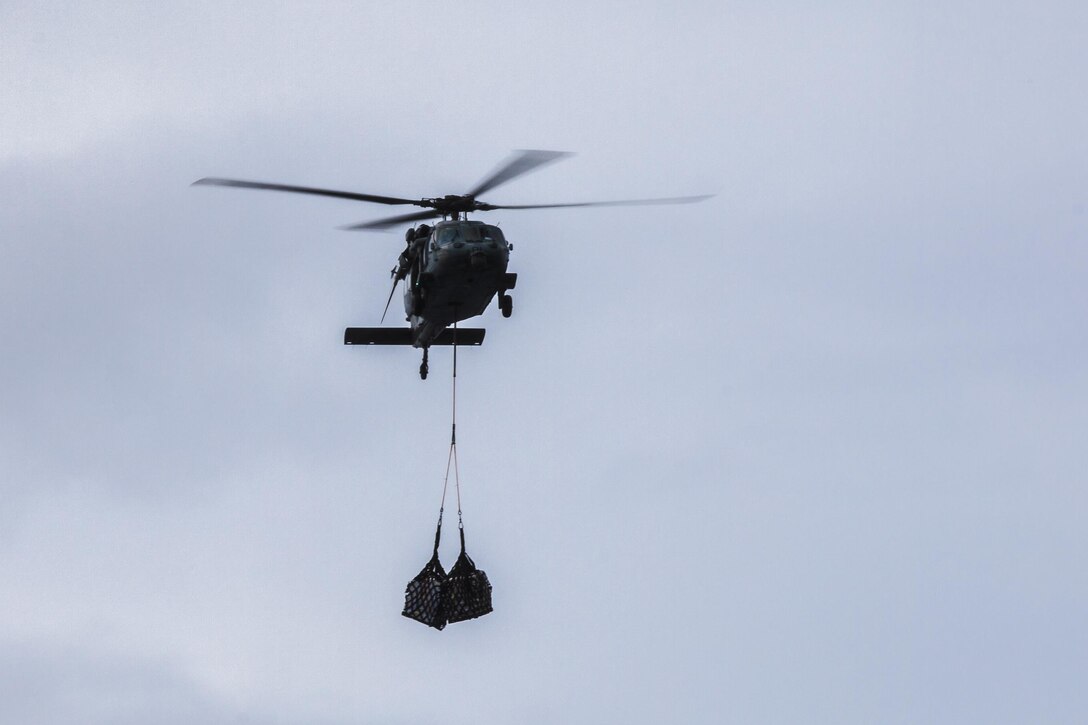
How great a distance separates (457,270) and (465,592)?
274 inches

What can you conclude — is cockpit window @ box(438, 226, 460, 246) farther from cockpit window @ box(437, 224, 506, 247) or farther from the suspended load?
the suspended load

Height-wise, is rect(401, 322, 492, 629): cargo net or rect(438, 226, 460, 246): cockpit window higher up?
rect(438, 226, 460, 246): cockpit window

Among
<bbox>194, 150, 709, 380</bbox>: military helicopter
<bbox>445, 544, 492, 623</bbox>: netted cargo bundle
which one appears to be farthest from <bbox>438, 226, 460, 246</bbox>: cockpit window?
<bbox>445, 544, 492, 623</bbox>: netted cargo bundle

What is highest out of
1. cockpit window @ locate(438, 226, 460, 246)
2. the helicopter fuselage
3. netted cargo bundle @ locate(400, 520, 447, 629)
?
cockpit window @ locate(438, 226, 460, 246)

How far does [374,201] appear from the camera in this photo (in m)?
33.0

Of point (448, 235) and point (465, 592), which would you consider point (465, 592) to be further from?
point (448, 235)

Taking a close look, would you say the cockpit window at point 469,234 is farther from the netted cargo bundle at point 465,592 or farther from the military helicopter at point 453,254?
the netted cargo bundle at point 465,592

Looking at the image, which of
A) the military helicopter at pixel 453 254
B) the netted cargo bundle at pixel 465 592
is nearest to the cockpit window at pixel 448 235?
the military helicopter at pixel 453 254

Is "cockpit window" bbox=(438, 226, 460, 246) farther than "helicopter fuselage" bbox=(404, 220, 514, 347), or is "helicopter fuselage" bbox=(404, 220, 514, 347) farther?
"cockpit window" bbox=(438, 226, 460, 246)

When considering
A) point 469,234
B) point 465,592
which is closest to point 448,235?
point 469,234

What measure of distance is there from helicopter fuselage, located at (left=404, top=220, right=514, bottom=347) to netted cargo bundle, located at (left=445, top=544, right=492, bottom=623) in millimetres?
5528

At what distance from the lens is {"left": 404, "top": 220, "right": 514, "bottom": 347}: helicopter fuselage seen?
107 feet

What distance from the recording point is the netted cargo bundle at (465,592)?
3256cm

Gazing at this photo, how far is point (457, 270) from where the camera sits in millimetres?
32594
